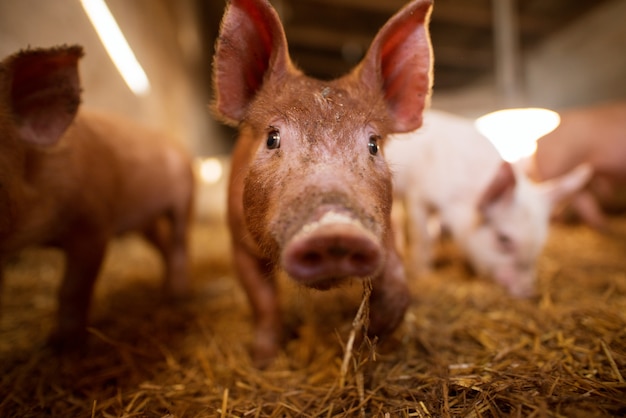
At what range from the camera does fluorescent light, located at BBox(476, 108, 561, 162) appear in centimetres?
454

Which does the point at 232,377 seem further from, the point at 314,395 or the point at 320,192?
the point at 320,192

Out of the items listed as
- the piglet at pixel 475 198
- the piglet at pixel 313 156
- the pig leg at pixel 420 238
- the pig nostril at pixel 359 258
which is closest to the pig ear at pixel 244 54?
the piglet at pixel 313 156

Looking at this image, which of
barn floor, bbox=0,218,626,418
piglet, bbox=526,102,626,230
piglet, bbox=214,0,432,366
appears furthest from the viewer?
piglet, bbox=526,102,626,230

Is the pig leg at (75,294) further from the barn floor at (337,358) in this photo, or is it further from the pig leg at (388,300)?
the pig leg at (388,300)

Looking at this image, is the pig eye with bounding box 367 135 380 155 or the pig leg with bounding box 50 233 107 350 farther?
the pig leg with bounding box 50 233 107 350

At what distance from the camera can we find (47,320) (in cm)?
297

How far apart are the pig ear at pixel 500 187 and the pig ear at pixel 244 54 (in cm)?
203

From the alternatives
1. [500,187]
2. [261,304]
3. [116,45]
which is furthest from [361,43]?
[261,304]

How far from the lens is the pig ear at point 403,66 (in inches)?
78.3

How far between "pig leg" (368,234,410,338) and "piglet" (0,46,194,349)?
1.81 meters

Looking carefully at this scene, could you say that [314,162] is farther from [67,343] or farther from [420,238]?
[420,238]

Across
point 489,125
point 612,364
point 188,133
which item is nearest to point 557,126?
point 489,125

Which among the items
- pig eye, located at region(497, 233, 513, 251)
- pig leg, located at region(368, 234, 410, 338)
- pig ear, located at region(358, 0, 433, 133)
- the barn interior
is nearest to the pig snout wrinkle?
the barn interior

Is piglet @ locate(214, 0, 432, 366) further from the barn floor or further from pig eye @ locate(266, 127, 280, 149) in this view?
the barn floor
